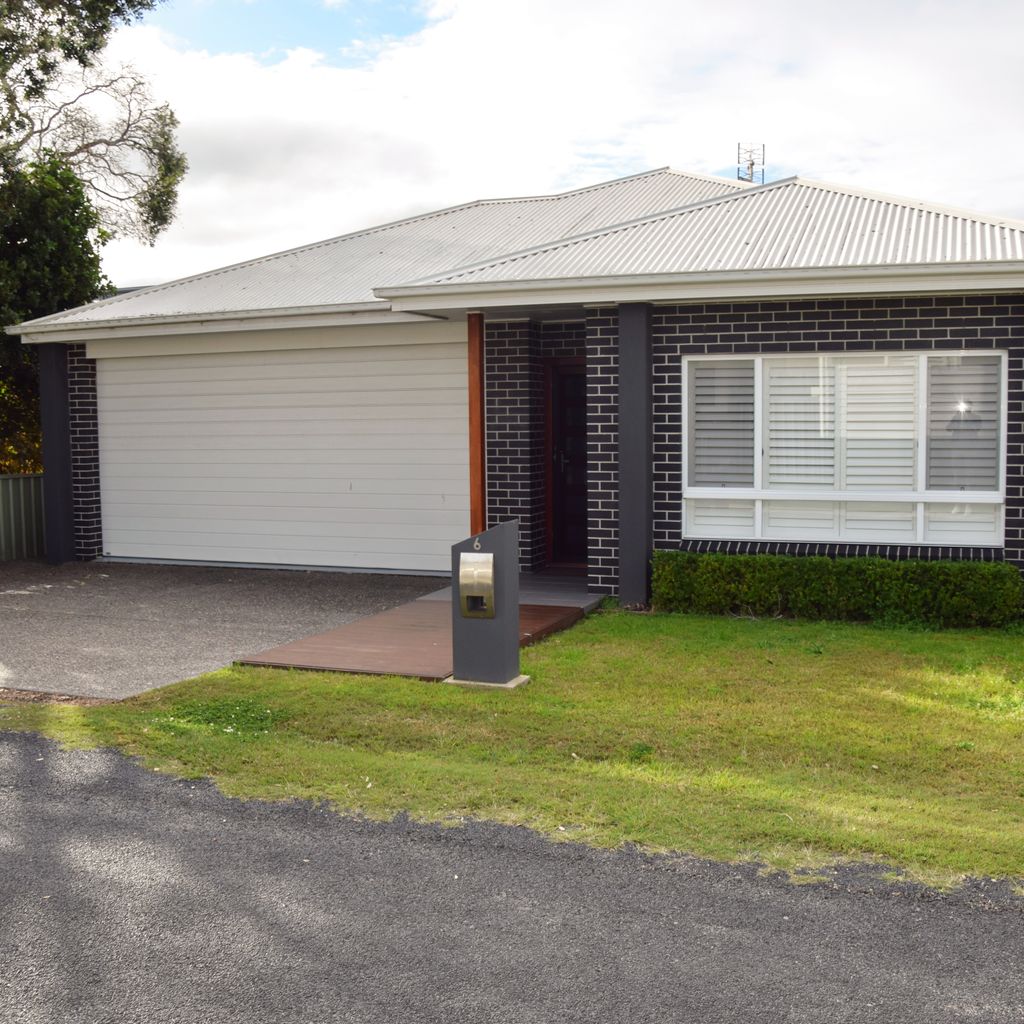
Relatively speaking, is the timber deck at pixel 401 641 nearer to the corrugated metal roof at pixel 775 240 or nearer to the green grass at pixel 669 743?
the green grass at pixel 669 743

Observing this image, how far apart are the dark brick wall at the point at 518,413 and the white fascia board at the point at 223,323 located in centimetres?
91

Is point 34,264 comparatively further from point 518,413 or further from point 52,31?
point 518,413

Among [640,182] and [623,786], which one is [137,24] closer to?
[640,182]

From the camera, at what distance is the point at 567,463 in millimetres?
13320

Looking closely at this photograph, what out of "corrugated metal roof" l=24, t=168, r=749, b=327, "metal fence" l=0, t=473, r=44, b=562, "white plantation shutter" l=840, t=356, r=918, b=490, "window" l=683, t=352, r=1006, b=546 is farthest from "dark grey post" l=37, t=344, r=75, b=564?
"white plantation shutter" l=840, t=356, r=918, b=490

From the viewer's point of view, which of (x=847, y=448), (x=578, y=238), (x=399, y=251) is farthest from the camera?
(x=399, y=251)

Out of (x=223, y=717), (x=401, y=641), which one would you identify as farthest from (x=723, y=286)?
(x=223, y=717)

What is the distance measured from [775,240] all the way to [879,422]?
6.30 ft

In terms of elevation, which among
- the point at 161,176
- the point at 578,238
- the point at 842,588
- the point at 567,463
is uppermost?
the point at 161,176

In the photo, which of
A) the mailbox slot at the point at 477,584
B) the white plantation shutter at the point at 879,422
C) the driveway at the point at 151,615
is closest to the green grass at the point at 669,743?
the mailbox slot at the point at 477,584

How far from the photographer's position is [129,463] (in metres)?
14.8

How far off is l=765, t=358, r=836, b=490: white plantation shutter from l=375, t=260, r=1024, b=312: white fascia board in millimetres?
846

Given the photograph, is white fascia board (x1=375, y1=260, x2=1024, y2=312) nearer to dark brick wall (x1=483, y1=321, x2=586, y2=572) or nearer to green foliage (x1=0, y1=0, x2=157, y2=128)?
dark brick wall (x1=483, y1=321, x2=586, y2=572)

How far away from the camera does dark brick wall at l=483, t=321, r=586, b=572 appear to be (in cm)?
1255
